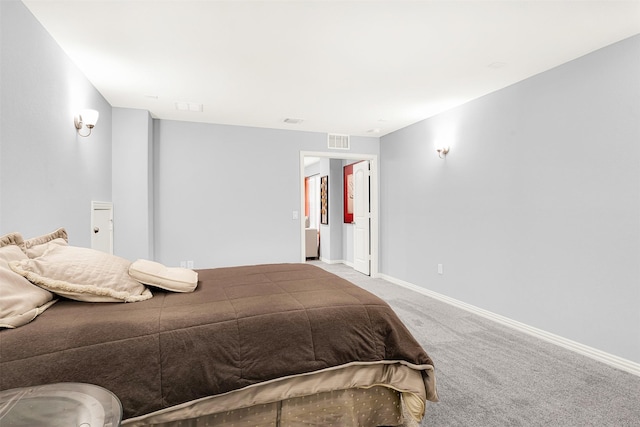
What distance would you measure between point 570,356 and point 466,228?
5.46 feet

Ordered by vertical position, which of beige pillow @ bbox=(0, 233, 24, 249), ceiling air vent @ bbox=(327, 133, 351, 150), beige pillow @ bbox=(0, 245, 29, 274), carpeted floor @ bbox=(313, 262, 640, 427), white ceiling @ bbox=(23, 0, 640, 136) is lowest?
carpeted floor @ bbox=(313, 262, 640, 427)

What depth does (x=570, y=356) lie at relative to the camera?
275cm

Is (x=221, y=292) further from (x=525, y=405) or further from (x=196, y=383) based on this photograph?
(x=525, y=405)

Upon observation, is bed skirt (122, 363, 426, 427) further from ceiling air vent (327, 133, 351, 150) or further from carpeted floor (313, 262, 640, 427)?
ceiling air vent (327, 133, 351, 150)

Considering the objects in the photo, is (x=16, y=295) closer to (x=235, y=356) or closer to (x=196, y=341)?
(x=196, y=341)

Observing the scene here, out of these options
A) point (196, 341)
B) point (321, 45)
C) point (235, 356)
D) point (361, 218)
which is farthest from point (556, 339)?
point (361, 218)

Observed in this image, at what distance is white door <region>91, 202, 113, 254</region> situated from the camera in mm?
3510

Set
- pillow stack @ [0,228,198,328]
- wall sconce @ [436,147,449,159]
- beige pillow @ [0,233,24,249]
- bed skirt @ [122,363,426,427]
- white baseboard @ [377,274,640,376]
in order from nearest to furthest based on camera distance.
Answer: pillow stack @ [0,228,198,328], bed skirt @ [122,363,426,427], beige pillow @ [0,233,24,249], white baseboard @ [377,274,640,376], wall sconce @ [436,147,449,159]

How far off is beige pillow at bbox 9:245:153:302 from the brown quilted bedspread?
56mm

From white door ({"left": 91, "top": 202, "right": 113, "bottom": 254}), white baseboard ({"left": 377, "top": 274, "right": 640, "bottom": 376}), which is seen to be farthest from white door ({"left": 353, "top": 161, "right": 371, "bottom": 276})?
white door ({"left": 91, "top": 202, "right": 113, "bottom": 254})

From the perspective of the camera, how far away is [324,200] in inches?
311

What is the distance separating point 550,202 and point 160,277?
10.8 feet

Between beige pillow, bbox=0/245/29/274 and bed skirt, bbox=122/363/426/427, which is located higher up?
beige pillow, bbox=0/245/29/274

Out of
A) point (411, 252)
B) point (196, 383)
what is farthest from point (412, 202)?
point (196, 383)
